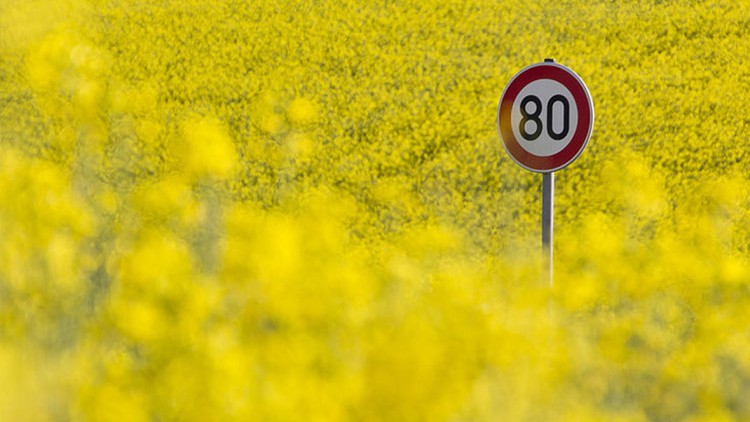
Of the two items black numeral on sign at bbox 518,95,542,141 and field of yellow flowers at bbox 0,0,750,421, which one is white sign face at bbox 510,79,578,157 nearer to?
black numeral on sign at bbox 518,95,542,141

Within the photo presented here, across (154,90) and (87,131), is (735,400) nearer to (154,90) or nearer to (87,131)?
(87,131)

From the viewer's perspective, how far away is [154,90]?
9602mm

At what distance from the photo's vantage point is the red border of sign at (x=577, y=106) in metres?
4.20

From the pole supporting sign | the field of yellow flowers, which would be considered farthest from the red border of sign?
the field of yellow flowers

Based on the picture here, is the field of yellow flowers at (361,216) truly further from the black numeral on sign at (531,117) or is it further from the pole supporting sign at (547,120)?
the black numeral on sign at (531,117)

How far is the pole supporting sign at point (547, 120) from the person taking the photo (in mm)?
4211

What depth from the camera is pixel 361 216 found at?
7.88 meters

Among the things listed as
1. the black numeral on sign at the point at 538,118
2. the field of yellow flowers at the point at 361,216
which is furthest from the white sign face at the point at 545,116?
the field of yellow flowers at the point at 361,216

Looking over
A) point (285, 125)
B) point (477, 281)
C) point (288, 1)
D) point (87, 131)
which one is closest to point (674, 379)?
point (477, 281)

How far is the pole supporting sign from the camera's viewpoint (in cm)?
421

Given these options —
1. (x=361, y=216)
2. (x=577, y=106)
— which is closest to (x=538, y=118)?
(x=577, y=106)

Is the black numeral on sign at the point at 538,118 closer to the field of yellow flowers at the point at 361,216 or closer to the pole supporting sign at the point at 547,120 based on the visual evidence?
the pole supporting sign at the point at 547,120

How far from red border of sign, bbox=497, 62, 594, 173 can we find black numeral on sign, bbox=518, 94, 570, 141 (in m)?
0.04

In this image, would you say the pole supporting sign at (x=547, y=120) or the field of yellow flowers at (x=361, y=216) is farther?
the pole supporting sign at (x=547, y=120)
